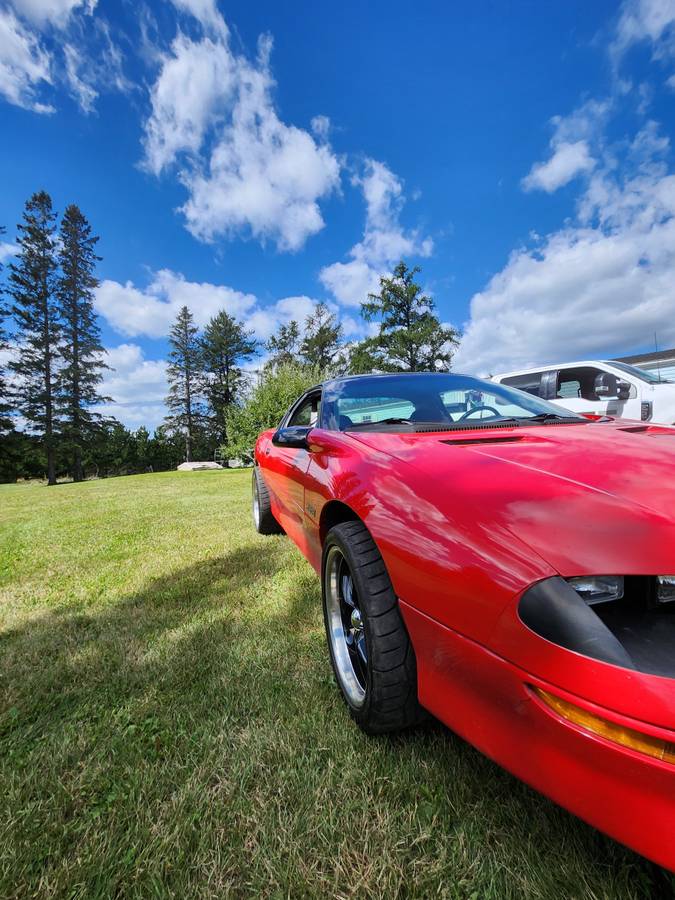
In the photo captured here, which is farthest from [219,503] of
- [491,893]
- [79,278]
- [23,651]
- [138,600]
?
[79,278]

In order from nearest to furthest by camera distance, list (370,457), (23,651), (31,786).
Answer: (31,786) → (370,457) → (23,651)

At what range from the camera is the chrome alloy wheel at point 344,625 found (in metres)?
1.58

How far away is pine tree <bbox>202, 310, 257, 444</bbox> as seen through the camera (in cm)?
4138

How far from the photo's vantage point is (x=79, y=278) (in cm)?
2831

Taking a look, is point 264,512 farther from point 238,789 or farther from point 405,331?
point 405,331

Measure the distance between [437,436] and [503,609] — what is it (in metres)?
0.89

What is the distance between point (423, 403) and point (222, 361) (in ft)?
138

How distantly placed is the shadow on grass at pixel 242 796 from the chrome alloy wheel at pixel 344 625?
0.41 ft

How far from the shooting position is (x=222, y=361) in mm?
41906

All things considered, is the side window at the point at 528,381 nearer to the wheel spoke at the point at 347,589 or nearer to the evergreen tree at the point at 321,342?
the wheel spoke at the point at 347,589

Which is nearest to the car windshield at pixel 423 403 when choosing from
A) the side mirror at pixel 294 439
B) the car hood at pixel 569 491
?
the side mirror at pixel 294 439

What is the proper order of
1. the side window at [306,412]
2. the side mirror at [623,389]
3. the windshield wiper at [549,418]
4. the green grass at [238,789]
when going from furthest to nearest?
the side mirror at [623,389], the side window at [306,412], the windshield wiper at [549,418], the green grass at [238,789]

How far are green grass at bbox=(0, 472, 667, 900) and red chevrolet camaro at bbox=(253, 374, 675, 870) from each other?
0.20 m

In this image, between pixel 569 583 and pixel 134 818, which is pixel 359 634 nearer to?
pixel 134 818
